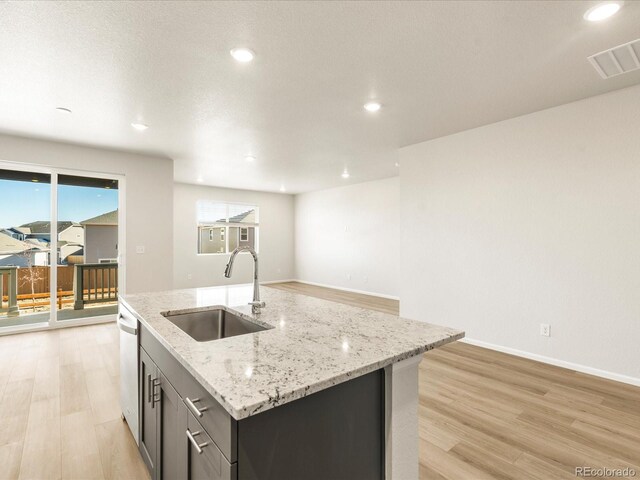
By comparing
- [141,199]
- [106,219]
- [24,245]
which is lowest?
[24,245]

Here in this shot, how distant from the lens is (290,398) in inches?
33.6

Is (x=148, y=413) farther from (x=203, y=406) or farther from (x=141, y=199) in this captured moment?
(x=141, y=199)

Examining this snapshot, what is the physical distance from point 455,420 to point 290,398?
1.95 m

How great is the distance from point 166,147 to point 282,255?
204 inches

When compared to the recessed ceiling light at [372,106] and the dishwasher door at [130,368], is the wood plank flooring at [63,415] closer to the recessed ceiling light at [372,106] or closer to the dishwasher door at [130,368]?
the dishwasher door at [130,368]

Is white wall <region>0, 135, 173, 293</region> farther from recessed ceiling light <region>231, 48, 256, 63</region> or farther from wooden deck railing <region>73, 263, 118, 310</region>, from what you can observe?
recessed ceiling light <region>231, 48, 256, 63</region>

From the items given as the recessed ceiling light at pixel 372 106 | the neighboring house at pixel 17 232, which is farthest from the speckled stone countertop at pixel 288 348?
the neighboring house at pixel 17 232

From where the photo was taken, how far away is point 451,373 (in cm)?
309

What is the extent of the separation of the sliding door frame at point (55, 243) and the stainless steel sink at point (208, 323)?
371 cm

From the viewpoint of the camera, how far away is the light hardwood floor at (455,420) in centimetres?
184

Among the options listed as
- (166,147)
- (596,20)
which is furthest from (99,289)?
(596,20)

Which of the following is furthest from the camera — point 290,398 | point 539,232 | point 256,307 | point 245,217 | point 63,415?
point 245,217

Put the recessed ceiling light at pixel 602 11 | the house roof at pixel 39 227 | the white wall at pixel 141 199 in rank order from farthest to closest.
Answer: the white wall at pixel 141 199
the house roof at pixel 39 227
the recessed ceiling light at pixel 602 11

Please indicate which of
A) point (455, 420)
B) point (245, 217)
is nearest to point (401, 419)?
point (455, 420)
